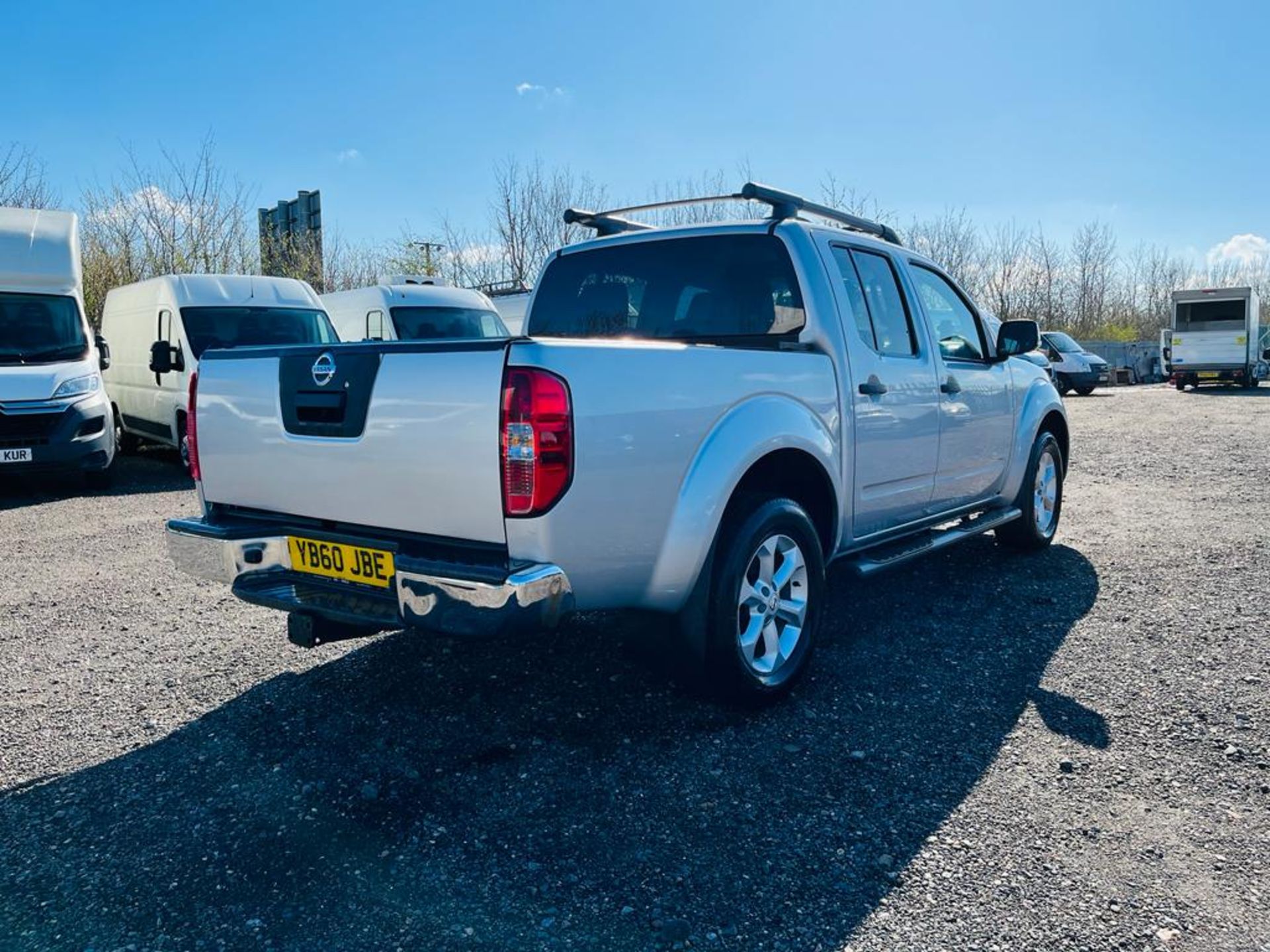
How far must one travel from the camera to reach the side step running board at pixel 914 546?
168 inches

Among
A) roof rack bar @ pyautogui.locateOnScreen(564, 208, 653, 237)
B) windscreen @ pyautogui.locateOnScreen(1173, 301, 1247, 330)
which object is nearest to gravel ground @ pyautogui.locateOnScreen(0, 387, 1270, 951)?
roof rack bar @ pyautogui.locateOnScreen(564, 208, 653, 237)

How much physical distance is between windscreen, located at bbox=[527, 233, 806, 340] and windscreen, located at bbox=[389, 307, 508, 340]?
8.27 m

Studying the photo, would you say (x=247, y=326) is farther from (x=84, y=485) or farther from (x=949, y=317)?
(x=949, y=317)

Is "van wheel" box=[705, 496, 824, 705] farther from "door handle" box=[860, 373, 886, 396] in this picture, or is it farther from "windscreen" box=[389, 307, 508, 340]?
"windscreen" box=[389, 307, 508, 340]

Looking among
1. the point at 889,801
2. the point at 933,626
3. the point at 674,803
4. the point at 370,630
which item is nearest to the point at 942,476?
the point at 933,626

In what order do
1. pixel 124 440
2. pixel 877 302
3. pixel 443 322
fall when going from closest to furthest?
pixel 877 302 → pixel 443 322 → pixel 124 440

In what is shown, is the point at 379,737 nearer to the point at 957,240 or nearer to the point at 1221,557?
the point at 1221,557

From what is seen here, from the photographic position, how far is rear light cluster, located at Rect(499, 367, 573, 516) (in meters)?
2.77

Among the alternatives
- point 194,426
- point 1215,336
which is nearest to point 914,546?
point 194,426

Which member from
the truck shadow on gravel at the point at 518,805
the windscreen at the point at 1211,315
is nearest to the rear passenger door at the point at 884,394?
the truck shadow on gravel at the point at 518,805

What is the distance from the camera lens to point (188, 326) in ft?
36.4

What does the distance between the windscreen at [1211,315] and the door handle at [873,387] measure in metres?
29.1

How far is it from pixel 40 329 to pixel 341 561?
9.01 meters

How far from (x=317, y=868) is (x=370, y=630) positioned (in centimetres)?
107
